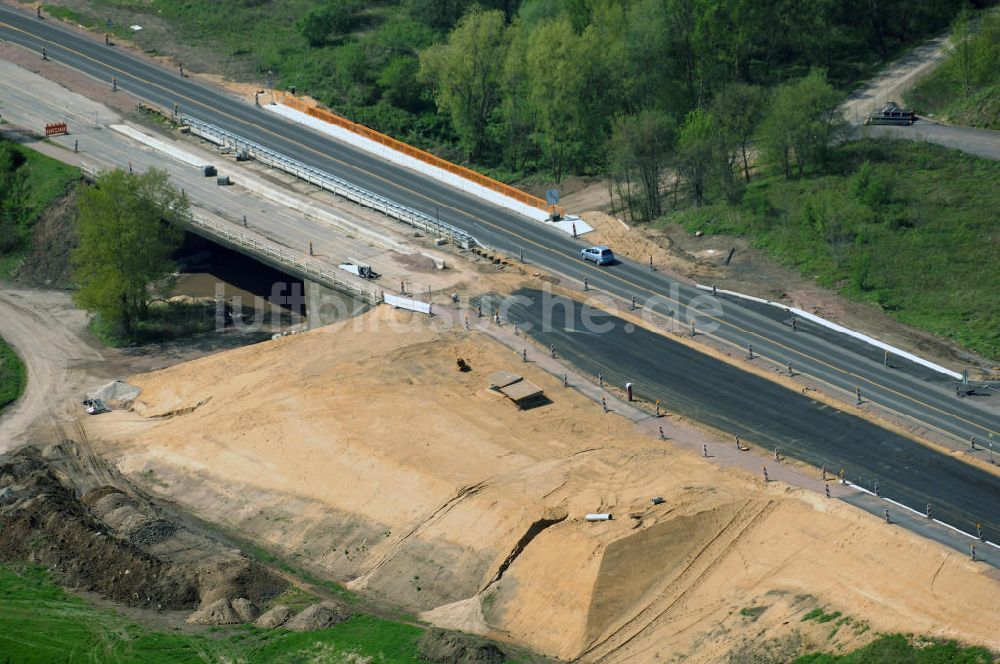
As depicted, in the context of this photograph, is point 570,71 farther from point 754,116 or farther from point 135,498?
point 135,498

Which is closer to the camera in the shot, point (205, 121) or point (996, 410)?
point (996, 410)

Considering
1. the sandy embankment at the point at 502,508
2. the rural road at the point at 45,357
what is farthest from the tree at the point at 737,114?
the rural road at the point at 45,357

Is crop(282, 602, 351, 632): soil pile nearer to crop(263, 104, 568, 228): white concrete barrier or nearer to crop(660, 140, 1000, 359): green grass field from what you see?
crop(660, 140, 1000, 359): green grass field

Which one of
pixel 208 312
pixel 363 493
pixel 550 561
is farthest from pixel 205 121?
pixel 550 561

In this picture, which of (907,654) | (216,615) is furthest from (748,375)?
(216,615)

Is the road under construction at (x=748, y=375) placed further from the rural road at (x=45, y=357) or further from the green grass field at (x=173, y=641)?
the rural road at (x=45, y=357)
